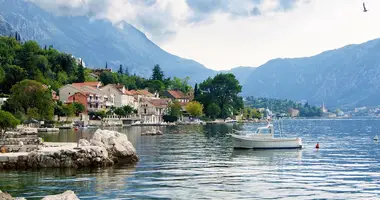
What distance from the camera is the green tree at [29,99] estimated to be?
10188cm

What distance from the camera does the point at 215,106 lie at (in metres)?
173

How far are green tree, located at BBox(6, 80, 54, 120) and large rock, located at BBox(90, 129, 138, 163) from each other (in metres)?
63.2

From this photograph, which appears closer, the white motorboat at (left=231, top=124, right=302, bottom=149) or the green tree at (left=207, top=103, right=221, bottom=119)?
the white motorboat at (left=231, top=124, right=302, bottom=149)

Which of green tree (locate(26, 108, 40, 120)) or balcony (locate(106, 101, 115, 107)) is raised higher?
balcony (locate(106, 101, 115, 107))

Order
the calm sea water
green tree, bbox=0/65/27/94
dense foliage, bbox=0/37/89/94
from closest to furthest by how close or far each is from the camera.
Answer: the calm sea water, green tree, bbox=0/65/27/94, dense foliage, bbox=0/37/89/94

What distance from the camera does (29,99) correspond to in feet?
336

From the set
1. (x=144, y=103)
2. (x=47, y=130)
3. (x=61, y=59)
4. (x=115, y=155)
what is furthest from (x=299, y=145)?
(x=61, y=59)

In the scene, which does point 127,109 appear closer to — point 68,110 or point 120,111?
point 120,111

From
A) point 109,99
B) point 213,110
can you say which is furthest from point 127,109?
point 213,110

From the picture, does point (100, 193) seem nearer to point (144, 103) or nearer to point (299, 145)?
point (299, 145)

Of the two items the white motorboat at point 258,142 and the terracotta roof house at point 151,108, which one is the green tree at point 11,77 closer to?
the terracotta roof house at point 151,108

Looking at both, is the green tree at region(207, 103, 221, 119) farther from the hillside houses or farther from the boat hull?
the boat hull

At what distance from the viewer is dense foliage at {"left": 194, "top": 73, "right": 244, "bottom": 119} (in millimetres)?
177875

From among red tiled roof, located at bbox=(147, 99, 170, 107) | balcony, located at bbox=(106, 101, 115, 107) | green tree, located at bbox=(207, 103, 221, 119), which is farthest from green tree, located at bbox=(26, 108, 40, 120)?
green tree, located at bbox=(207, 103, 221, 119)
